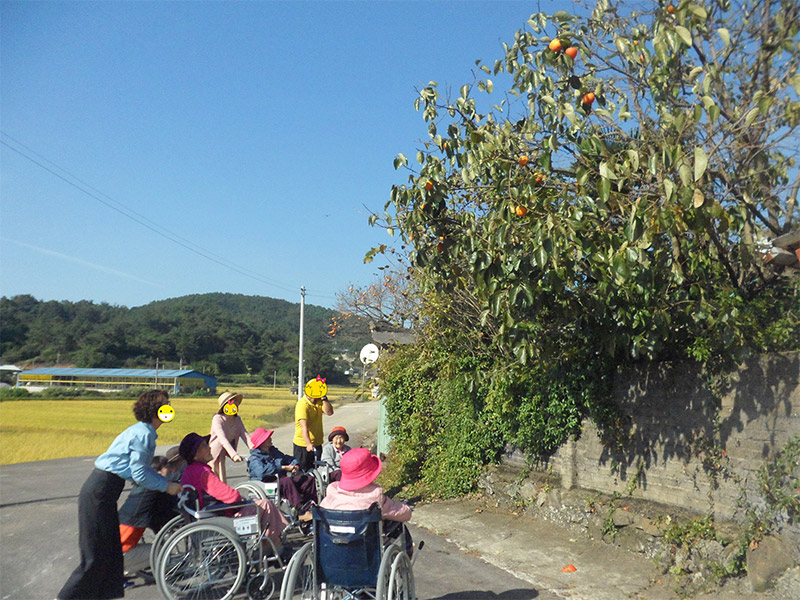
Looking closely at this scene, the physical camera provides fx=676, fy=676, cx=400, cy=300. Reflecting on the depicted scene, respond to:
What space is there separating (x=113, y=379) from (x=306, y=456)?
218 ft

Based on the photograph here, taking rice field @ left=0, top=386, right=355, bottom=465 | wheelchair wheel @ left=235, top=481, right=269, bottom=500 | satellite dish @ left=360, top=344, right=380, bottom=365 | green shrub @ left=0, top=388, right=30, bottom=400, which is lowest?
rice field @ left=0, top=386, right=355, bottom=465

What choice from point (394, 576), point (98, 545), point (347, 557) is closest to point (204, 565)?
point (98, 545)

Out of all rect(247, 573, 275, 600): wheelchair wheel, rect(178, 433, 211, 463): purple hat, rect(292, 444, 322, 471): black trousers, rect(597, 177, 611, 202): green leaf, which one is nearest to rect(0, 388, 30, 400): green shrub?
rect(292, 444, 322, 471): black trousers

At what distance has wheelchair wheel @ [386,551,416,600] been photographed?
14.5 ft

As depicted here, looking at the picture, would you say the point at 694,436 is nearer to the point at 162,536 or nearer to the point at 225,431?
the point at 162,536

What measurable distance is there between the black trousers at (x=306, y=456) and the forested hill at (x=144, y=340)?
58.5 meters

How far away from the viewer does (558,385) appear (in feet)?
26.2

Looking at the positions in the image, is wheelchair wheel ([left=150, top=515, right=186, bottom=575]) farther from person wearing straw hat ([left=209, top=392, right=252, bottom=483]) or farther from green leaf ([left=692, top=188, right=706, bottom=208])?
green leaf ([left=692, top=188, right=706, bottom=208])

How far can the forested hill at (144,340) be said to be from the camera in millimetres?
70188

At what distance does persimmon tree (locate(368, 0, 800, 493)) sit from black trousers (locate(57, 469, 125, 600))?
11.0ft

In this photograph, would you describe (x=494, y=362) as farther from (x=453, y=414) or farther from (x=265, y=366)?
(x=265, y=366)

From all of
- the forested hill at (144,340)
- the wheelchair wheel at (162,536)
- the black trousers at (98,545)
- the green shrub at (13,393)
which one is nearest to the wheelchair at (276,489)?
the wheelchair wheel at (162,536)

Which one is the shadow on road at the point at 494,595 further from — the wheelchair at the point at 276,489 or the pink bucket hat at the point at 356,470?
the wheelchair at the point at 276,489

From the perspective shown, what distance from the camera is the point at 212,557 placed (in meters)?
5.33
